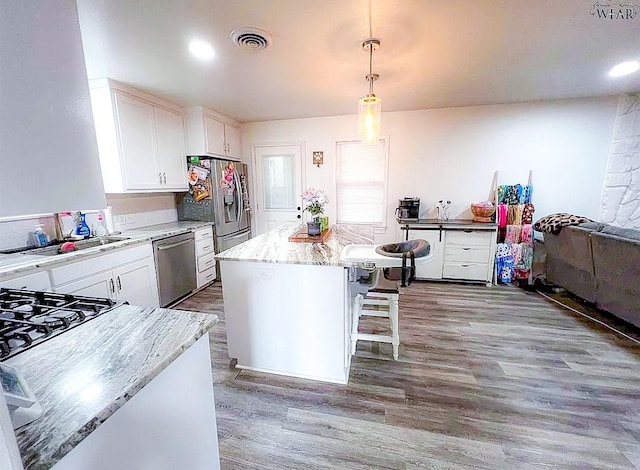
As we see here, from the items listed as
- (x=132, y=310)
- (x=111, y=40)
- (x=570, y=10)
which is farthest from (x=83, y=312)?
(x=570, y=10)

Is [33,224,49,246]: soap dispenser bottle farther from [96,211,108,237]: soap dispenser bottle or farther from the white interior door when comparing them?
the white interior door

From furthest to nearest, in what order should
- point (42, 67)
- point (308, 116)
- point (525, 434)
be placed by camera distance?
point (308, 116) → point (525, 434) → point (42, 67)

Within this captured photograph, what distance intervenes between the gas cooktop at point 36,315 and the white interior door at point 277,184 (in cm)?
359

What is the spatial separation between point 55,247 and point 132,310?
6.89 feet

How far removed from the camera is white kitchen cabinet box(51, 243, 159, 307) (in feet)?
6.98

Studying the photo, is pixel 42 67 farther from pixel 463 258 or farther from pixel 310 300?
pixel 463 258

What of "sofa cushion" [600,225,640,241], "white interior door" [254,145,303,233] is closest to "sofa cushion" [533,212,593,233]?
"sofa cushion" [600,225,640,241]

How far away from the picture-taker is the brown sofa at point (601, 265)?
2363 millimetres

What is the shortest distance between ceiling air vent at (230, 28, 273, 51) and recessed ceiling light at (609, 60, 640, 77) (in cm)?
316

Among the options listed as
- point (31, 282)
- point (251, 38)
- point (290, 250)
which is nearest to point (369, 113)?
point (251, 38)

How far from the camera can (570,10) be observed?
1.69 m

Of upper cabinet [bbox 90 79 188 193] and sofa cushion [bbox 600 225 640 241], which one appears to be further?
upper cabinet [bbox 90 79 188 193]

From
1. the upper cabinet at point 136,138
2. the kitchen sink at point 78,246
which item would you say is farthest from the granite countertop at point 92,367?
the upper cabinet at point 136,138

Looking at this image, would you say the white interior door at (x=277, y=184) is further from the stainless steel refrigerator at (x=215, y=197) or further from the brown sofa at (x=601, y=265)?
the brown sofa at (x=601, y=265)
